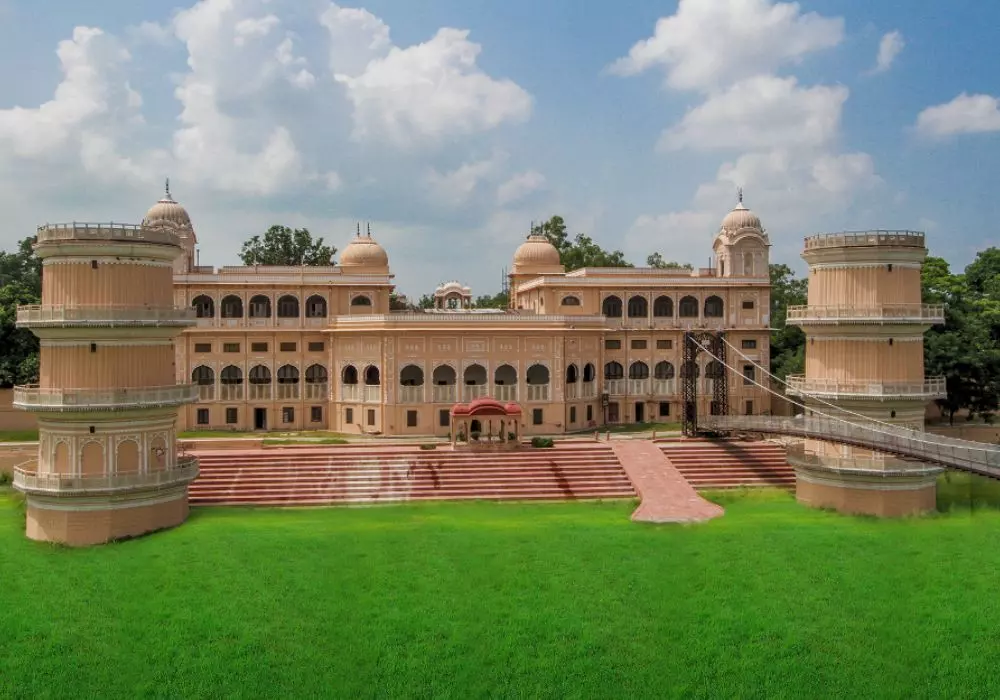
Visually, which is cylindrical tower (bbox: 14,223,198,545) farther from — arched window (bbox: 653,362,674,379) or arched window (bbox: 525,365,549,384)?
arched window (bbox: 653,362,674,379)

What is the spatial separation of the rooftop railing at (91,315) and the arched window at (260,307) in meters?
17.9

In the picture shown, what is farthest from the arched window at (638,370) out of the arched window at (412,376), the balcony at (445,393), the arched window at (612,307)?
the arched window at (412,376)

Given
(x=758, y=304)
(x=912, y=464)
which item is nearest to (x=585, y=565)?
(x=912, y=464)

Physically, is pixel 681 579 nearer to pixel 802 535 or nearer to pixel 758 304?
pixel 802 535

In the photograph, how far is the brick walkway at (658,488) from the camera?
1199 inches

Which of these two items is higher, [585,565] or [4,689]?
[585,565]

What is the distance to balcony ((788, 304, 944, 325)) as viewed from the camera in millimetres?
31906

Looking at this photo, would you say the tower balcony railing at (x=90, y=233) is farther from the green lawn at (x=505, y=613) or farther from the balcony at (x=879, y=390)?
the balcony at (x=879, y=390)

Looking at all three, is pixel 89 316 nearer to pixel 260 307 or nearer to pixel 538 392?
pixel 260 307

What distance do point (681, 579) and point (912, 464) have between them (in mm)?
11243

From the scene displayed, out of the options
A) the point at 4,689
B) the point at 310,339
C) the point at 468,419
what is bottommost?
the point at 4,689

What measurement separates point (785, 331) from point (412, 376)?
22.3 metres

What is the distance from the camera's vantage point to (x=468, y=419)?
1517 inches

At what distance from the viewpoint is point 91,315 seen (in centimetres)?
2833
